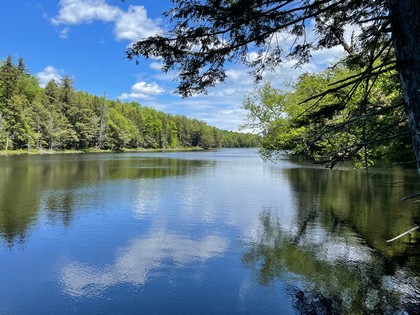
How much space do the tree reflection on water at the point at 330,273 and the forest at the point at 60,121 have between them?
6054cm

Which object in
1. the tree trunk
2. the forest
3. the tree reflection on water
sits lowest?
the tree reflection on water

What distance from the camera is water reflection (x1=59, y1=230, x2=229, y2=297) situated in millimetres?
8484

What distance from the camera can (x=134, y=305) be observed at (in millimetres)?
7434

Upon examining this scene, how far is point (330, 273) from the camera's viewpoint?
30.3ft

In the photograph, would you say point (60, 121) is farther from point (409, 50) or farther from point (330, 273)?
point (409, 50)

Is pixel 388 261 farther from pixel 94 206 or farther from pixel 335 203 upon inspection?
pixel 94 206

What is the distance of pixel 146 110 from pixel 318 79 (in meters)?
123

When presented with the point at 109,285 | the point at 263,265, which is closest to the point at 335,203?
the point at 263,265

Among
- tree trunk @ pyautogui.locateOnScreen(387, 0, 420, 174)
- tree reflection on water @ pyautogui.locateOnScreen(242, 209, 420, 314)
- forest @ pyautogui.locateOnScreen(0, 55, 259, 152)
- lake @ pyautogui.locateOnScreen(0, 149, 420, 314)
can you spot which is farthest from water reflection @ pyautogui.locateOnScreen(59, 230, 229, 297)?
forest @ pyautogui.locateOnScreen(0, 55, 259, 152)

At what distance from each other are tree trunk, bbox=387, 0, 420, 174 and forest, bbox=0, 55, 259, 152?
218 ft

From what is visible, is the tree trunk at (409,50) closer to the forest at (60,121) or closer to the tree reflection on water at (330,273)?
the tree reflection on water at (330,273)

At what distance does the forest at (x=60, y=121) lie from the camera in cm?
6234

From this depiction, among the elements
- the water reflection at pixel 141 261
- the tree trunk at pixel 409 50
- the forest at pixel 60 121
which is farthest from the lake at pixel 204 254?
the forest at pixel 60 121

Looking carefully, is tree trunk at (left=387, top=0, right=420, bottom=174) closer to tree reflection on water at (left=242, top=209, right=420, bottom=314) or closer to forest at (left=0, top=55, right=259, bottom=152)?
tree reflection on water at (left=242, top=209, right=420, bottom=314)
